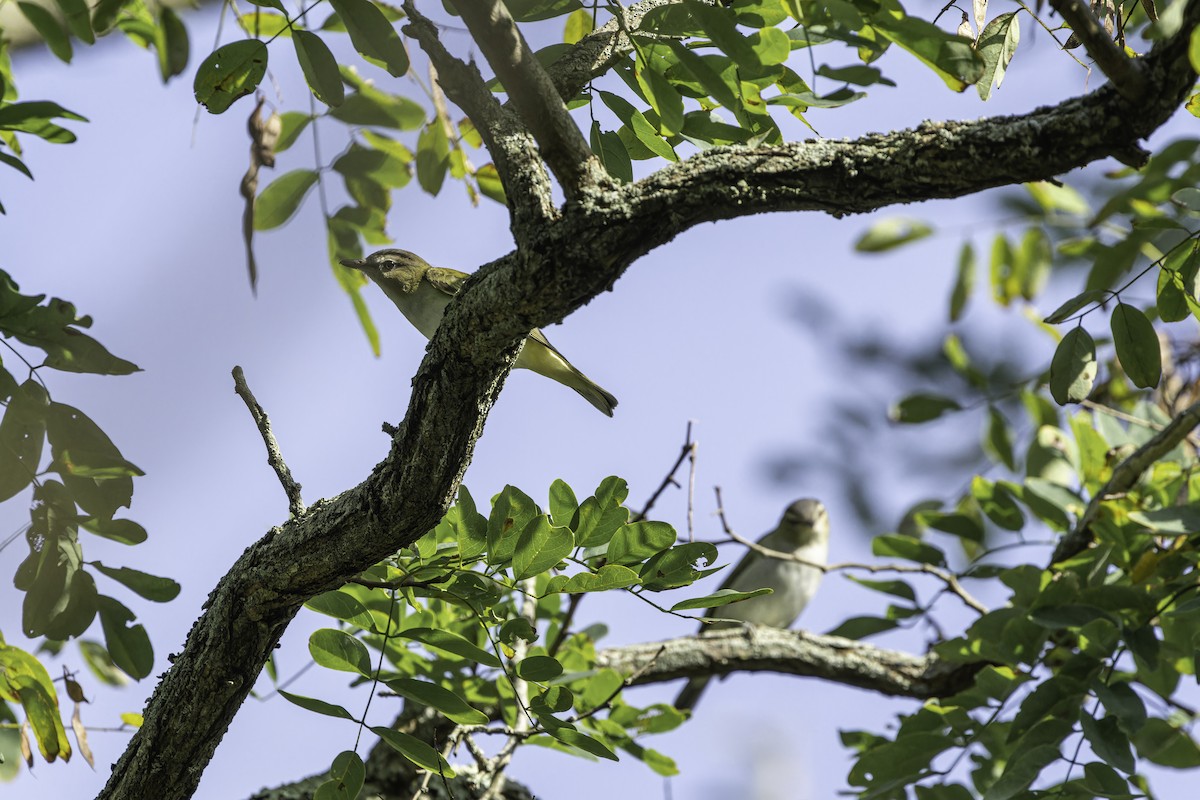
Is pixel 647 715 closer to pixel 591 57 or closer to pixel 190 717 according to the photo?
pixel 190 717

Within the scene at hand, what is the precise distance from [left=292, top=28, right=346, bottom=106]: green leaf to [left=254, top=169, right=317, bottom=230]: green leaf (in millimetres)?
892

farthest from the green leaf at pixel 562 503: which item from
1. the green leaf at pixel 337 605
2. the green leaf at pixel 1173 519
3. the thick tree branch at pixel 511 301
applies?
the green leaf at pixel 1173 519

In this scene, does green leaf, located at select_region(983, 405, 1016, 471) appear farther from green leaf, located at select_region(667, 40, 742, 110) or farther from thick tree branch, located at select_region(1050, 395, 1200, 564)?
green leaf, located at select_region(667, 40, 742, 110)

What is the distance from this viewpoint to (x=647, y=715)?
11.9ft

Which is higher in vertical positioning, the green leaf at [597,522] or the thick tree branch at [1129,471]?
the thick tree branch at [1129,471]

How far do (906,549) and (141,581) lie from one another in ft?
8.04

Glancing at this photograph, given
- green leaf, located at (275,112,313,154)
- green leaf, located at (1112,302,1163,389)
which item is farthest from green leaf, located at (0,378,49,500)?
green leaf, located at (1112,302,1163,389)

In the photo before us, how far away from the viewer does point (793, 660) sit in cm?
475

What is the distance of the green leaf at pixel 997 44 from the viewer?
2.19m

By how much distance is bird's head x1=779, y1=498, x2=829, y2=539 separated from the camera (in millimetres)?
8914

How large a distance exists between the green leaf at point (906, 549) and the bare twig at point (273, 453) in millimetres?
2079

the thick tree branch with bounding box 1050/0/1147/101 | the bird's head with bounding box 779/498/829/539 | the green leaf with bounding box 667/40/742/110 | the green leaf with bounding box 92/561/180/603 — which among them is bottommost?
the green leaf with bounding box 92/561/180/603

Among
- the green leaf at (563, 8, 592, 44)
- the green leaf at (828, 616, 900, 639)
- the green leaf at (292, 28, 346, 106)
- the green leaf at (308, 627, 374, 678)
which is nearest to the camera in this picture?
the green leaf at (292, 28, 346, 106)

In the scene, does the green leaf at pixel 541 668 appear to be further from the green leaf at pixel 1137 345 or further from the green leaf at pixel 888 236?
the green leaf at pixel 888 236
